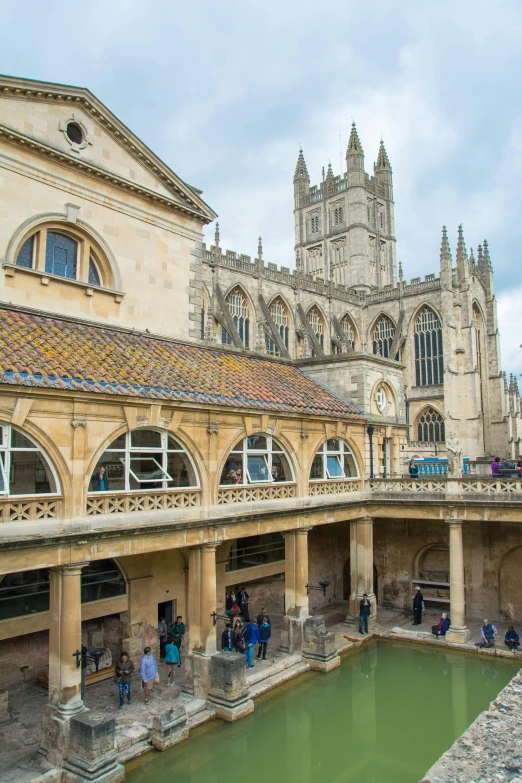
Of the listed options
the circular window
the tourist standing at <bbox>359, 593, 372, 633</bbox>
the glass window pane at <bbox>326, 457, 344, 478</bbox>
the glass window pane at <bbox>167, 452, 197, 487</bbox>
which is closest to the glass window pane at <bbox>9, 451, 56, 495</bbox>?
the glass window pane at <bbox>167, 452, 197, 487</bbox>

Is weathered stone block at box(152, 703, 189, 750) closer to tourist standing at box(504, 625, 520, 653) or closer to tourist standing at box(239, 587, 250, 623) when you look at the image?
tourist standing at box(239, 587, 250, 623)

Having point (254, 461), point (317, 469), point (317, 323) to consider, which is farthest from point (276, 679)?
point (317, 323)

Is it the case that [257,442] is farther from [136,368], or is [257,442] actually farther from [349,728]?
[349,728]

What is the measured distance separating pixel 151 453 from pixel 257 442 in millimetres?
3502

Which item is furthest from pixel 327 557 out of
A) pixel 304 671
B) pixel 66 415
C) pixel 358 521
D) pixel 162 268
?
pixel 66 415

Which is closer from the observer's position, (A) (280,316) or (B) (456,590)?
(B) (456,590)

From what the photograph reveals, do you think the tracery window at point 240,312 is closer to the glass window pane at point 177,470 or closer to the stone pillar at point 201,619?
the glass window pane at point 177,470

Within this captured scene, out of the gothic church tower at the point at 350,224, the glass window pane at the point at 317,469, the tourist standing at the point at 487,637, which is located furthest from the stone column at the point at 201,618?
the gothic church tower at the point at 350,224

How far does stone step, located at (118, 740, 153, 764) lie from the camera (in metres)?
13.4

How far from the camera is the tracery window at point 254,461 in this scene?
62.2 feet

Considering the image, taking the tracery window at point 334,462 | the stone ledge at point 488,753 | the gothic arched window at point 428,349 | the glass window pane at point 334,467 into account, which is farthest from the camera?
the gothic arched window at point 428,349

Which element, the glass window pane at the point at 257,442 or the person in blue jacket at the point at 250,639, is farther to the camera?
the glass window pane at the point at 257,442

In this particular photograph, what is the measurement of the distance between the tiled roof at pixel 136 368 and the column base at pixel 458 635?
8.43 metres

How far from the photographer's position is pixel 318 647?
771 inches
